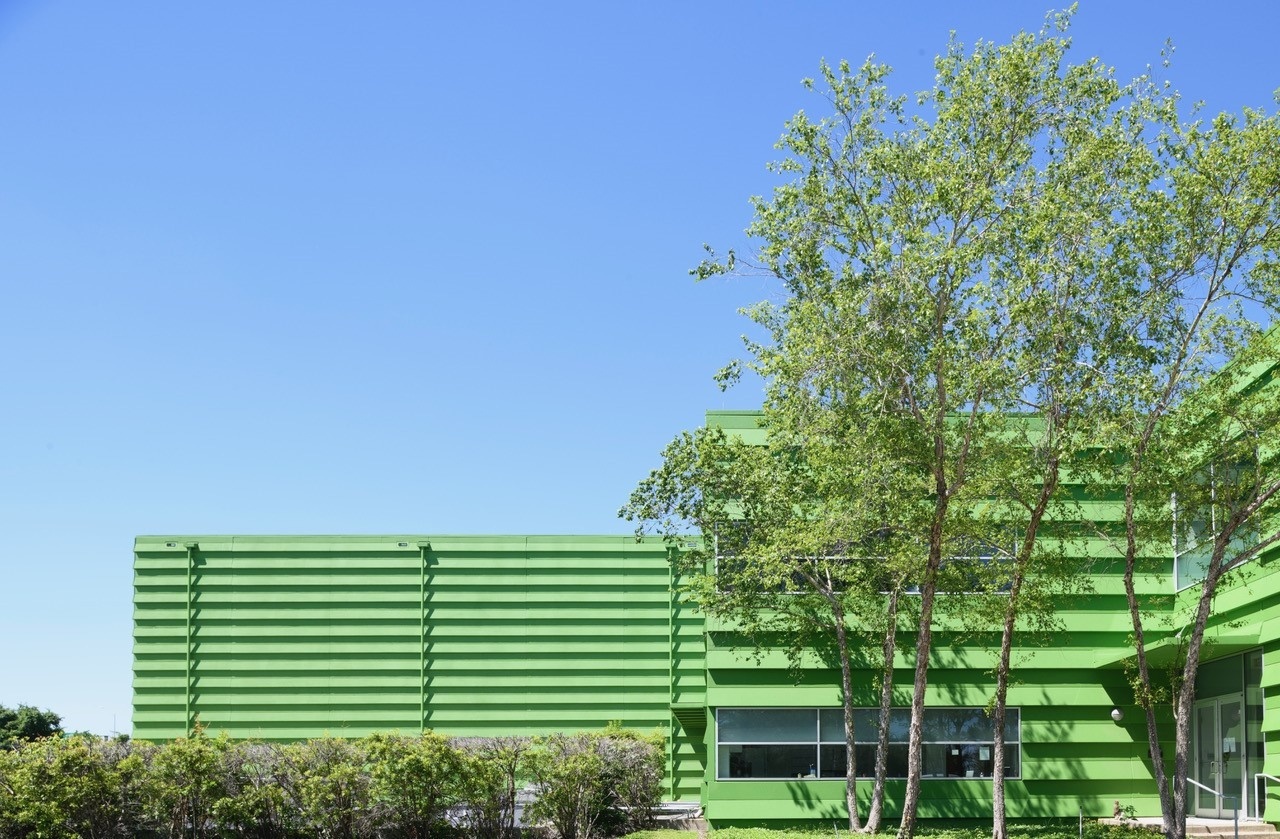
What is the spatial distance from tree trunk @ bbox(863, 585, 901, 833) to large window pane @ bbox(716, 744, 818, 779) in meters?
1.40

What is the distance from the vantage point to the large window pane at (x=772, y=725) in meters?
24.5

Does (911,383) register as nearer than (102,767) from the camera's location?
Yes

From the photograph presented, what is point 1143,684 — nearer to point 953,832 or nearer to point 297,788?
point 953,832

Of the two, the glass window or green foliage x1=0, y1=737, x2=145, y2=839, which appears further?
the glass window

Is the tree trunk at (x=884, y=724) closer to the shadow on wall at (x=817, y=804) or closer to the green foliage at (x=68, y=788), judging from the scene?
the shadow on wall at (x=817, y=804)

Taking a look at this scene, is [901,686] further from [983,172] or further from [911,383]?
[983,172]

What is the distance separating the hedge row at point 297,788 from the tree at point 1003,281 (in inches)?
263

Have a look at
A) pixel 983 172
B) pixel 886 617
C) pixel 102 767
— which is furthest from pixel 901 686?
pixel 102 767

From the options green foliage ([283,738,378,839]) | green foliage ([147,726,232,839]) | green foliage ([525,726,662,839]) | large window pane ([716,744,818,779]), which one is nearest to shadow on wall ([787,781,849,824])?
large window pane ([716,744,818,779])

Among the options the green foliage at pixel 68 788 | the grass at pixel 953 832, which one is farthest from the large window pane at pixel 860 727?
the green foliage at pixel 68 788

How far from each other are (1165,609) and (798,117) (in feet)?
37.9

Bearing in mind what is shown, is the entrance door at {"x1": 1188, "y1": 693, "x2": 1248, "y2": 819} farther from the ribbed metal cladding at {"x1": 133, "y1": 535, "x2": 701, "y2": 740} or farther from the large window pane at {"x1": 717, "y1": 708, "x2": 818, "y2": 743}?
the ribbed metal cladding at {"x1": 133, "y1": 535, "x2": 701, "y2": 740}

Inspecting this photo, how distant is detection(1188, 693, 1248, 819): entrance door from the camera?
832 inches

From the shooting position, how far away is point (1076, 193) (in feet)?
57.5
